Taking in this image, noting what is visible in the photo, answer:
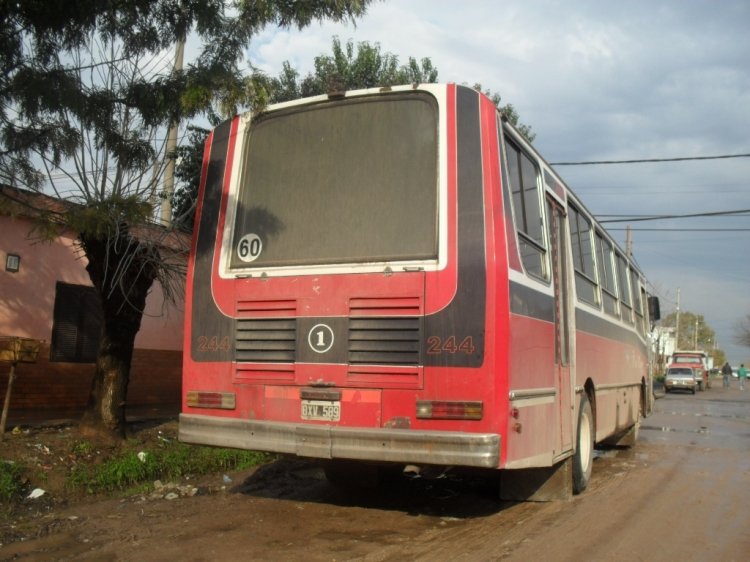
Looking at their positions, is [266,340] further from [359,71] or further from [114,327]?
[359,71]

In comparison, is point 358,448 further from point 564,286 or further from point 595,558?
point 564,286

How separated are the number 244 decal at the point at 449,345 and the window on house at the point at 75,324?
28.4 ft

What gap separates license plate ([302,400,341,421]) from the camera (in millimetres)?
5629

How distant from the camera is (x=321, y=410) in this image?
18.7 ft

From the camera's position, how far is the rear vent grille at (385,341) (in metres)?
5.44

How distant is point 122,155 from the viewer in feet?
25.7

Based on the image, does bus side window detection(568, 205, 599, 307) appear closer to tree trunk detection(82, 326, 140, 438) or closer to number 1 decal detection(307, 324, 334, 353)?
number 1 decal detection(307, 324, 334, 353)

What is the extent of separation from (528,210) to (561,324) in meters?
1.22

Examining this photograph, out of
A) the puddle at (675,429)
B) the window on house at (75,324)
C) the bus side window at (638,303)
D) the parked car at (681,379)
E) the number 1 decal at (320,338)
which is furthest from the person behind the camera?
the parked car at (681,379)

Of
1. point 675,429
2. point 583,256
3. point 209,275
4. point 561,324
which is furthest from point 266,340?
point 675,429

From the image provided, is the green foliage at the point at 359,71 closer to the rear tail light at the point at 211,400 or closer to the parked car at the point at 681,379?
the rear tail light at the point at 211,400

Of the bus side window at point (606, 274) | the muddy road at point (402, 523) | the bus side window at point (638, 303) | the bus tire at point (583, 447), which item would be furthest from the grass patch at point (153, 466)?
the bus side window at point (638, 303)

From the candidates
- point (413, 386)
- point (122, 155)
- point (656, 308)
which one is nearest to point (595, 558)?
point (413, 386)

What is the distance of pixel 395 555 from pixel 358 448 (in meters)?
0.82
